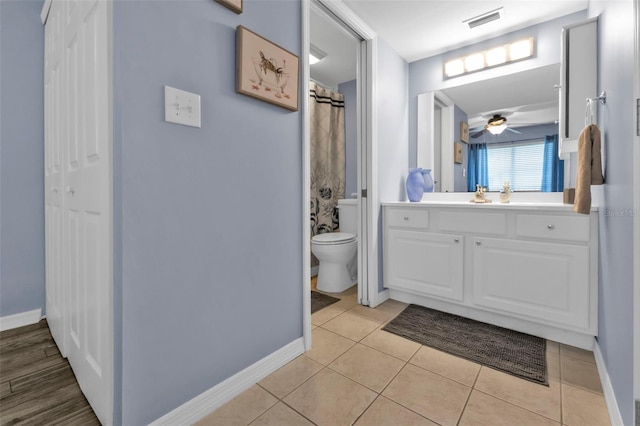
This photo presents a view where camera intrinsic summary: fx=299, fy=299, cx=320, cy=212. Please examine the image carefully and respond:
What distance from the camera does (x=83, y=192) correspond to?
3.91 feet

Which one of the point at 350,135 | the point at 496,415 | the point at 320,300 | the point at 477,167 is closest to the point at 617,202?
the point at 496,415

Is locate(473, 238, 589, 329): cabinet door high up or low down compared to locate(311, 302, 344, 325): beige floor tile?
up

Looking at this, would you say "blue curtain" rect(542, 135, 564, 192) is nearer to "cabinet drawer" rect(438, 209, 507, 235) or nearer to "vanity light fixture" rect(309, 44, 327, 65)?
"cabinet drawer" rect(438, 209, 507, 235)

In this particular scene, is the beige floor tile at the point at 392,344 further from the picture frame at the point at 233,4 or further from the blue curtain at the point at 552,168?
the picture frame at the point at 233,4

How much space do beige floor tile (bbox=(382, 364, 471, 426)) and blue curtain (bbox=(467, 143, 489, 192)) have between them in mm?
1650

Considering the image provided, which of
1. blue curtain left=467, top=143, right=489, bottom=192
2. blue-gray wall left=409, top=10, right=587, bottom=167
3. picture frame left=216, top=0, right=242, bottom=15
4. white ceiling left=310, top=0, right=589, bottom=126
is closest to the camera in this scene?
picture frame left=216, top=0, right=242, bottom=15

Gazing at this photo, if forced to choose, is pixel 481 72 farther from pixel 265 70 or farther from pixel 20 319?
pixel 20 319

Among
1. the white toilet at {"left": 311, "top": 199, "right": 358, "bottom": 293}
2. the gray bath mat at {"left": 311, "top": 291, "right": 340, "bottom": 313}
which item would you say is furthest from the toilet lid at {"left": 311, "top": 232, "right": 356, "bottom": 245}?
the gray bath mat at {"left": 311, "top": 291, "right": 340, "bottom": 313}

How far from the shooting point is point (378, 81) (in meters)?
2.42

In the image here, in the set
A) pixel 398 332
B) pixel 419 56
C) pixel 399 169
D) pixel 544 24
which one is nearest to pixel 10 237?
pixel 398 332

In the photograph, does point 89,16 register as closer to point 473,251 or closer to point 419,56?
point 473,251

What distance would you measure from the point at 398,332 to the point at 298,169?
122 centimetres

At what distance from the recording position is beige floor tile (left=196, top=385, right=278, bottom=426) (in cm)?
117

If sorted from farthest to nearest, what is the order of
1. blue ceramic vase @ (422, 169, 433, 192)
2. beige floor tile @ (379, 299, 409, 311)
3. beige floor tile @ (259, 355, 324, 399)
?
blue ceramic vase @ (422, 169, 433, 192), beige floor tile @ (379, 299, 409, 311), beige floor tile @ (259, 355, 324, 399)
